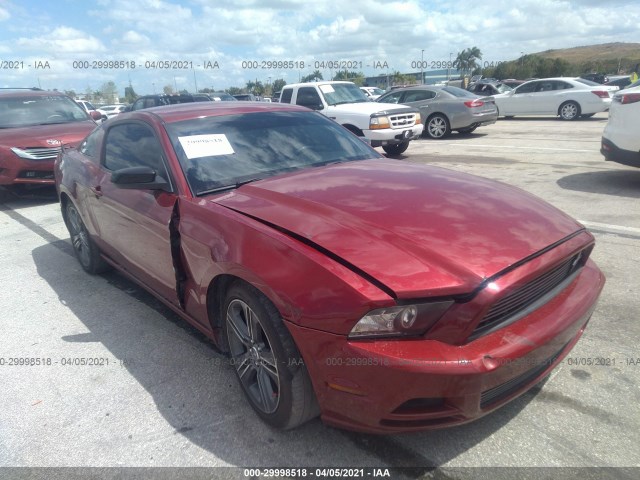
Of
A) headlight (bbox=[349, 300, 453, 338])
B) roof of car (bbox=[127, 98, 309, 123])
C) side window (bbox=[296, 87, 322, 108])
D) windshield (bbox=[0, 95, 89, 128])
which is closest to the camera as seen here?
headlight (bbox=[349, 300, 453, 338])

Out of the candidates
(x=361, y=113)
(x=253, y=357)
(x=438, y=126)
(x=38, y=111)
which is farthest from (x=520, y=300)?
(x=438, y=126)

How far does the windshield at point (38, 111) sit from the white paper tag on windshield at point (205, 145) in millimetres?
7000

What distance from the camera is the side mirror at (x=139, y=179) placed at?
2969 millimetres

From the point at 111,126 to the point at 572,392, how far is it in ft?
13.3

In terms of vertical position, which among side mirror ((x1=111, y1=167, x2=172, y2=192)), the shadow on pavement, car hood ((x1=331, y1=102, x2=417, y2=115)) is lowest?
the shadow on pavement

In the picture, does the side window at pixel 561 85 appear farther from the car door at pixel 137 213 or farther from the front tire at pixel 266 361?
the front tire at pixel 266 361

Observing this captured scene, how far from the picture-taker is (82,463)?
7.66ft

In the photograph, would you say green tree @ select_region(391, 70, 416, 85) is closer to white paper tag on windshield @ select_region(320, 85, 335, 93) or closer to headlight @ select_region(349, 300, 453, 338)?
white paper tag on windshield @ select_region(320, 85, 335, 93)

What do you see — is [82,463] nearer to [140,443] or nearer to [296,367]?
[140,443]

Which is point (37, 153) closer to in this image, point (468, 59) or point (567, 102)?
point (567, 102)

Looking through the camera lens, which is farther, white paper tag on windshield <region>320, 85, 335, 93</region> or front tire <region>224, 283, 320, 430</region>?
white paper tag on windshield <region>320, 85, 335, 93</region>

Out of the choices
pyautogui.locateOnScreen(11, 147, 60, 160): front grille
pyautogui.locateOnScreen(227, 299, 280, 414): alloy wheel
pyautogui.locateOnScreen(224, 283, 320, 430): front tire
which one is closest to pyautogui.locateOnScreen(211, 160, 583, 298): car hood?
pyautogui.locateOnScreen(224, 283, 320, 430): front tire

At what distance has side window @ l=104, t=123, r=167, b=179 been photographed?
3.30 meters

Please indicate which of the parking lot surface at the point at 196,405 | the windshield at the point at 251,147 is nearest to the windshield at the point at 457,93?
the parking lot surface at the point at 196,405
